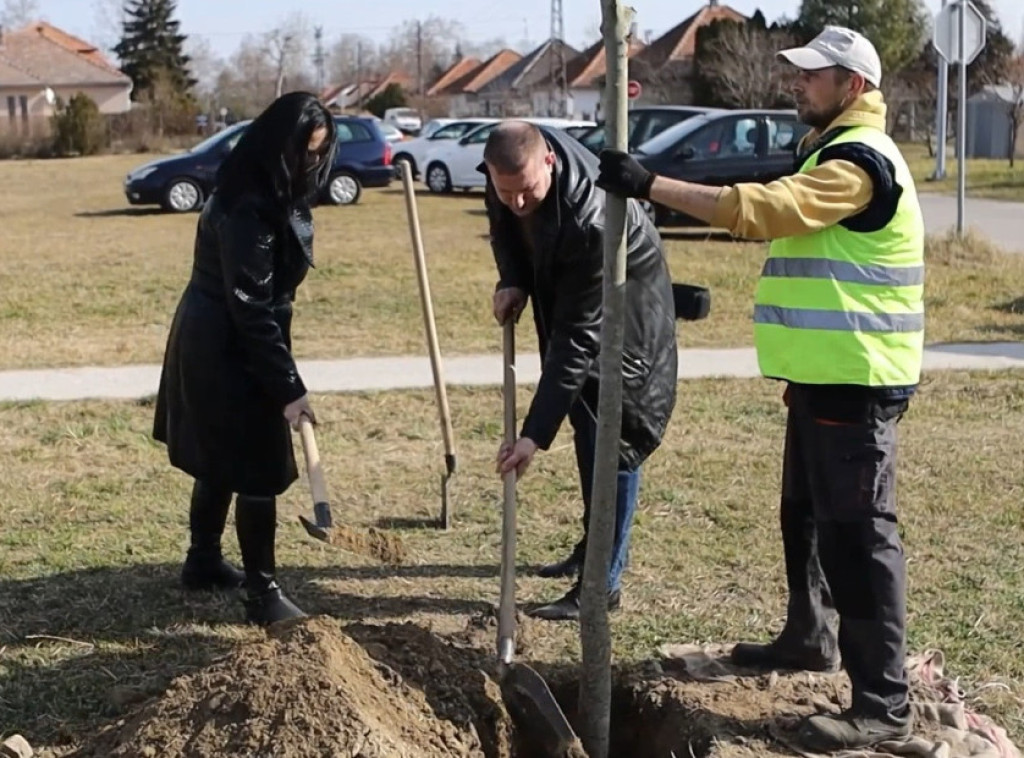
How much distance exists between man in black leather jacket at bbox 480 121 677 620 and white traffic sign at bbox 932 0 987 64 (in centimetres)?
1148

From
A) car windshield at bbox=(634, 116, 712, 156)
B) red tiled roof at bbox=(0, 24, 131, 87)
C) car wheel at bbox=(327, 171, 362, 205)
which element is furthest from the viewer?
red tiled roof at bbox=(0, 24, 131, 87)

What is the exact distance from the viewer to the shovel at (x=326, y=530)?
4.18 meters

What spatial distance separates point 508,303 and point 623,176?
4.58 ft

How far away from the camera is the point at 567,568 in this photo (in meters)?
5.19

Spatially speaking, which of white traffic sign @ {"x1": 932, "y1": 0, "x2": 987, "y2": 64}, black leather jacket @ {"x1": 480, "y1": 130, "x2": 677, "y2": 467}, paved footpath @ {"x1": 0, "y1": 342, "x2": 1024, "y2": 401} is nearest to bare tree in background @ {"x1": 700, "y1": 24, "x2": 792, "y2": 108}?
white traffic sign @ {"x1": 932, "y1": 0, "x2": 987, "y2": 64}

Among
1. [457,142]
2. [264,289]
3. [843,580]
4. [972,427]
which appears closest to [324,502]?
[264,289]

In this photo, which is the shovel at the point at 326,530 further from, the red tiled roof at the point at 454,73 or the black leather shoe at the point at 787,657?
the red tiled roof at the point at 454,73

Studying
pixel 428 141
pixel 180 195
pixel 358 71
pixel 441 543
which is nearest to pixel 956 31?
pixel 180 195

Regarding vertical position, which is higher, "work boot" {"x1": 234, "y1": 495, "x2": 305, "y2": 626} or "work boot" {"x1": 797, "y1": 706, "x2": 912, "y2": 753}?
"work boot" {"x1": 234, "y1": 495, "x2": 305, "y2": 626}

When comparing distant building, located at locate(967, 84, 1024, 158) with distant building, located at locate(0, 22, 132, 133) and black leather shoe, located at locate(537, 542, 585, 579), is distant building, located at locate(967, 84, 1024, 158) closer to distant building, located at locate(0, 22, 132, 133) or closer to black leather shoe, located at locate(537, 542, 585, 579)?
black leather shoe, located at locate(537, 542, 585, 579)

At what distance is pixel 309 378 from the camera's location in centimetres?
867

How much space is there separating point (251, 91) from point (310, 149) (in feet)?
273

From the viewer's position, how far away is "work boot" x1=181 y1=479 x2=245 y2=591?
16.3 ft

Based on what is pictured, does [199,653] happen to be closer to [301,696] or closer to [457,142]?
[301,696]
